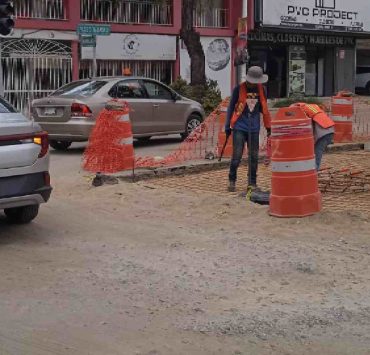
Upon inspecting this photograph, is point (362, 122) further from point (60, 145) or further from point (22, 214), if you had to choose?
point (22, 214)

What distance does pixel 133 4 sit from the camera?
27219mm

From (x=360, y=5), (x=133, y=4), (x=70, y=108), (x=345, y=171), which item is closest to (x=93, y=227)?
(x=345, y=171)

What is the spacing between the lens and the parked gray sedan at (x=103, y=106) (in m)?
13.5

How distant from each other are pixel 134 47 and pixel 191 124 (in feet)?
38.8

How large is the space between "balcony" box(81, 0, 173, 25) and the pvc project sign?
5270 mm

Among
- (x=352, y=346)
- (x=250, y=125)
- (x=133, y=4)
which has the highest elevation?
(x=133, y=4)

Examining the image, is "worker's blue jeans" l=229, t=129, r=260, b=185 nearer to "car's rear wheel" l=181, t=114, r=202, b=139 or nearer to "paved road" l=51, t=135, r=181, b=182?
"paved road" l=51, t=135, r=181, b=182

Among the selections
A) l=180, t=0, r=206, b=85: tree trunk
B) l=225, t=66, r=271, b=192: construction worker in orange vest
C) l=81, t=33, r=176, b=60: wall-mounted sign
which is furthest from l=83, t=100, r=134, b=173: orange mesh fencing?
l=81, t=33, r=176, b=60: wall-mounted sign

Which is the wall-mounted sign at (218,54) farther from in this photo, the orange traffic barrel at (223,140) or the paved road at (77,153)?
the orange traffic barrel at (223,140)

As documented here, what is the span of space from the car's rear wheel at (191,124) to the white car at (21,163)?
30.5 ft

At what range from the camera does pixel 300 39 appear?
111 ft

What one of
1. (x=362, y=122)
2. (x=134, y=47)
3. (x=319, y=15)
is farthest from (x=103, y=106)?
(x=319, y=15)

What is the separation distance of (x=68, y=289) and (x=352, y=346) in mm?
2250

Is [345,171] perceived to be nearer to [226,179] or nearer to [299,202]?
[226,179]
